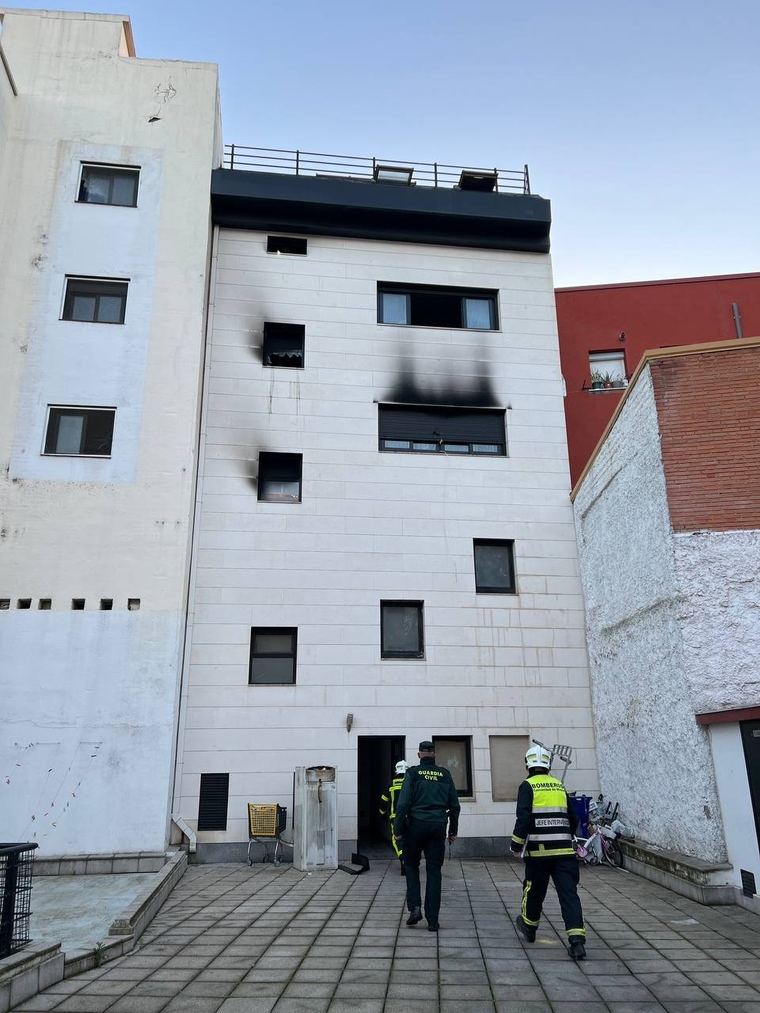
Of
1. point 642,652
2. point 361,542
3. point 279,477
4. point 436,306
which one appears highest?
point 436,306

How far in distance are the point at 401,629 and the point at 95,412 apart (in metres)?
6.79

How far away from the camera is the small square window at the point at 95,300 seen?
13461 mm

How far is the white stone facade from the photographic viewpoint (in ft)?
28.6

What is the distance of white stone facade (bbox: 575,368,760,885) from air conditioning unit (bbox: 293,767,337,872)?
4.67 metres

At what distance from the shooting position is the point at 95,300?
13609 mm

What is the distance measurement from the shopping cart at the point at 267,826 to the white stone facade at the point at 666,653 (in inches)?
218

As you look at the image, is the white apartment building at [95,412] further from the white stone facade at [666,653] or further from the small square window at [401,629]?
the white stone facade at [666,653]

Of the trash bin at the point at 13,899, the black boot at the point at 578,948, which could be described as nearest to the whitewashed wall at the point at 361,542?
the trash bin at the point at 13,899

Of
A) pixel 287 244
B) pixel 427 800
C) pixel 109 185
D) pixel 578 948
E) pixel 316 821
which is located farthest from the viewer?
pixel 287 244

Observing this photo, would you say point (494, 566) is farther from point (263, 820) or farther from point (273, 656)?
point (263, 820)

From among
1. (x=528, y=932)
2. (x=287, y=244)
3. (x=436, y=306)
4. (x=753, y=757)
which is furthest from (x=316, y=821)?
(x=287, y=244)

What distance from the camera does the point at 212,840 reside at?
11.8 m

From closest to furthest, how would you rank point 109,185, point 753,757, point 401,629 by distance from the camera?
point 753,757
point 401,629
point 109,185

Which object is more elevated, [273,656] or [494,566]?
[494,566]
